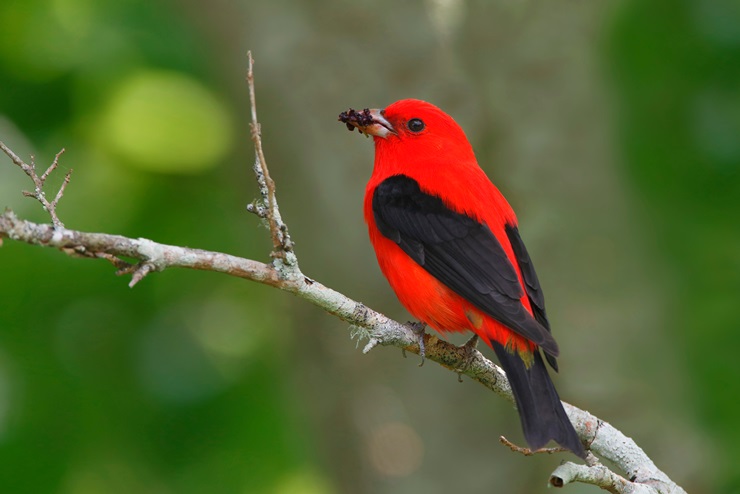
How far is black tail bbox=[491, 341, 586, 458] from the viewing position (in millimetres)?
3814

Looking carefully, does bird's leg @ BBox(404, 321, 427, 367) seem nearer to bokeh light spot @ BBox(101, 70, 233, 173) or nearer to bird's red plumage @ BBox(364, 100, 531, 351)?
bird's red plumage @ BBox(364, 100, 531, 351)

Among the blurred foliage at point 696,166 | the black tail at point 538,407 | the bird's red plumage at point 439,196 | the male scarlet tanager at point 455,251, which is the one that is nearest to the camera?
the black tail at point 538,407

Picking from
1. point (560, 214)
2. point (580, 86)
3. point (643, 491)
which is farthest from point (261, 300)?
point (643, 491)

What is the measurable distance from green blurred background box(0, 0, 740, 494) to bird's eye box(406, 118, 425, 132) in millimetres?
1715

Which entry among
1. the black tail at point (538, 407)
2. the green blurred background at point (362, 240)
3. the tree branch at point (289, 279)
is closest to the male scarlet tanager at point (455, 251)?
the black tail at point (538, 407)

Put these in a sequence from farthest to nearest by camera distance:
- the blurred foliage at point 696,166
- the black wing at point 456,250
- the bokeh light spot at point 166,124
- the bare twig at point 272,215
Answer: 1. the bokeh light spot at point 166,124
2. the blurred foliage at point 696,166
3. the black wing at point 456,250
4. the bare twig at point 272,215

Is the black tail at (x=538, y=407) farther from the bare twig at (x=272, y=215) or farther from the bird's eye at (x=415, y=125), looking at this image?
the bird's eye at (x=415, y=125)

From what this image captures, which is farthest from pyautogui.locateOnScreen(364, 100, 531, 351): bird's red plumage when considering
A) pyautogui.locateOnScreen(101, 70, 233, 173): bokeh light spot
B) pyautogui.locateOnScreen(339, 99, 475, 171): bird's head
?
pyautogui.locateOnScreen(101, 70, 233, 173): bokeh light spot

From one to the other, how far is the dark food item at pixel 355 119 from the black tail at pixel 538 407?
1712 mm

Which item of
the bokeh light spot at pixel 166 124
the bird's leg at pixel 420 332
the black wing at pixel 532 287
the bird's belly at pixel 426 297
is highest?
the bokeh light spot at pixel 166 124

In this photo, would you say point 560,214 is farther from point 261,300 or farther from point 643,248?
point 261,300

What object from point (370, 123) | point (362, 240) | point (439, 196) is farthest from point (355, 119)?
point (362, 240)

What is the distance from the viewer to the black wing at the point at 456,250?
13.6 ft

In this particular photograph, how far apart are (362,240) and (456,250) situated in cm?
266
